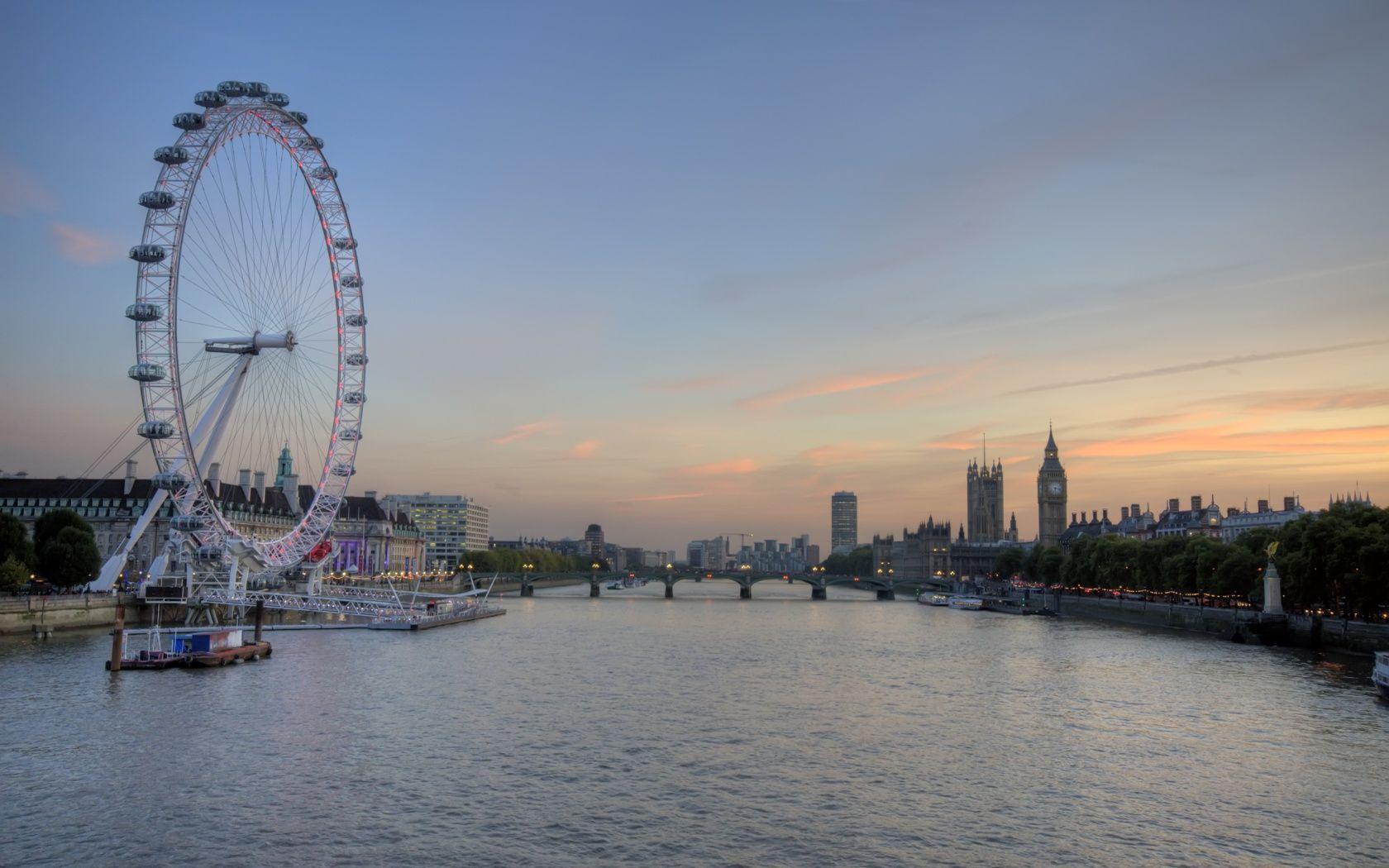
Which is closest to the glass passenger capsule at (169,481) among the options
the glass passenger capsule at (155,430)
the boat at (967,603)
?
the glass passenger capsule at (155,430)

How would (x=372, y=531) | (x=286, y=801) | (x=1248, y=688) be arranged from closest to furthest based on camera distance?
(x=286, y=801), (x=1248, y=688), (x=372, y=531)

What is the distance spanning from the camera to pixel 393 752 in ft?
126

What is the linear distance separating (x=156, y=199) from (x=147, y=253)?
10.6 feet

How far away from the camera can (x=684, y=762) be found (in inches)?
1467

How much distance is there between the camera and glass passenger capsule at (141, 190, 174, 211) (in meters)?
65.7

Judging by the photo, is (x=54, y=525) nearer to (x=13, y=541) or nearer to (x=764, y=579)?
(x=13, y=541)

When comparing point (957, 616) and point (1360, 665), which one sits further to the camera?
point (957, 616)

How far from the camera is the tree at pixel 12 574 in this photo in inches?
2930

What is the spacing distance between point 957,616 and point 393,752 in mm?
101787

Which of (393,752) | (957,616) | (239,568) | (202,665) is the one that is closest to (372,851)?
(393,752)

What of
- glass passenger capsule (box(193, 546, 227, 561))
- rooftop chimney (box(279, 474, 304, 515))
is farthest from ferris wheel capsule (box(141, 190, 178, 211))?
rooftop chimney (box(279, 474, 304, 515))

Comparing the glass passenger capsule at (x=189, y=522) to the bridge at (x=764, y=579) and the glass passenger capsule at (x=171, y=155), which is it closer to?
the glass passenger capsule at (x=171, y=155)

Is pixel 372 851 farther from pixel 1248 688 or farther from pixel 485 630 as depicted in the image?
pixel 485 630

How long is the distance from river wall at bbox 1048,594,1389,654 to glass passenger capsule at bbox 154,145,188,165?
3118 inches
